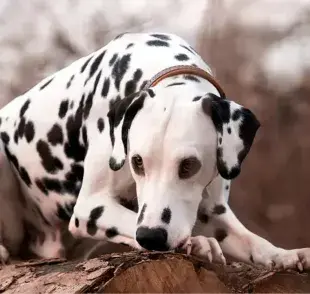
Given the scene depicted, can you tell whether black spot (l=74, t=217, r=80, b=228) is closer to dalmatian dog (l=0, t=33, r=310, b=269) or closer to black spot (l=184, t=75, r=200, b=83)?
dalmatian dog (l=0, t=33, r=310, b=269)

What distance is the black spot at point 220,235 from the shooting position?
187 centimetres

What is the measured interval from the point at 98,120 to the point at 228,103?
0.40m

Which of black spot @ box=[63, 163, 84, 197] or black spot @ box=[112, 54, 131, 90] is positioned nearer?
black spot @ box=[112, 54, 131, 90]

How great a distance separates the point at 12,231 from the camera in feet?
7.00

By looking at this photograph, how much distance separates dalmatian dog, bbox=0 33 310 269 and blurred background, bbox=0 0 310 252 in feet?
1.04

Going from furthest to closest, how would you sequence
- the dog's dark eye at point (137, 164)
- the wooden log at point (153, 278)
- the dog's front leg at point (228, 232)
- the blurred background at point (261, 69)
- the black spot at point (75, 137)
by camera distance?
the blurred background at point (261, 69)
the black spot at point (75, 137)
the dog's front leg at point (228, 232)
the dog's dark eye at point (137, 164)
the wooden log at point (153, 278)

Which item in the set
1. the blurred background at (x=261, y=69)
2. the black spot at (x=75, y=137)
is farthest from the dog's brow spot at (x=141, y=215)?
the blurred background at (x=261, y=69)

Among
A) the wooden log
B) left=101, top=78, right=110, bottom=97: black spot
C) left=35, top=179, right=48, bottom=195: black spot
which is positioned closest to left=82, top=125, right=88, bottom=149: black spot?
left=101, top=78, right=110, bottom=97: black spot

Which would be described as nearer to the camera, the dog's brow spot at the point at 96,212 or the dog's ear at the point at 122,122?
the dog's ear at the point at 122,122

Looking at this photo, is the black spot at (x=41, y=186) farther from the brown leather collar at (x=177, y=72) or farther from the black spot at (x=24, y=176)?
the brown leather collar at (x=177, y=72)

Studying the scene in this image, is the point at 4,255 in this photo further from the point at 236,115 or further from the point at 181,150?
the point at 236,115

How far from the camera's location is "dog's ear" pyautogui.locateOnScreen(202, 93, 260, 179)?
1607 mm

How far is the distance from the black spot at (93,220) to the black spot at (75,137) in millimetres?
204

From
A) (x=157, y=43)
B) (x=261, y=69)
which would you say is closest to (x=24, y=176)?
(x=157, y=43)
